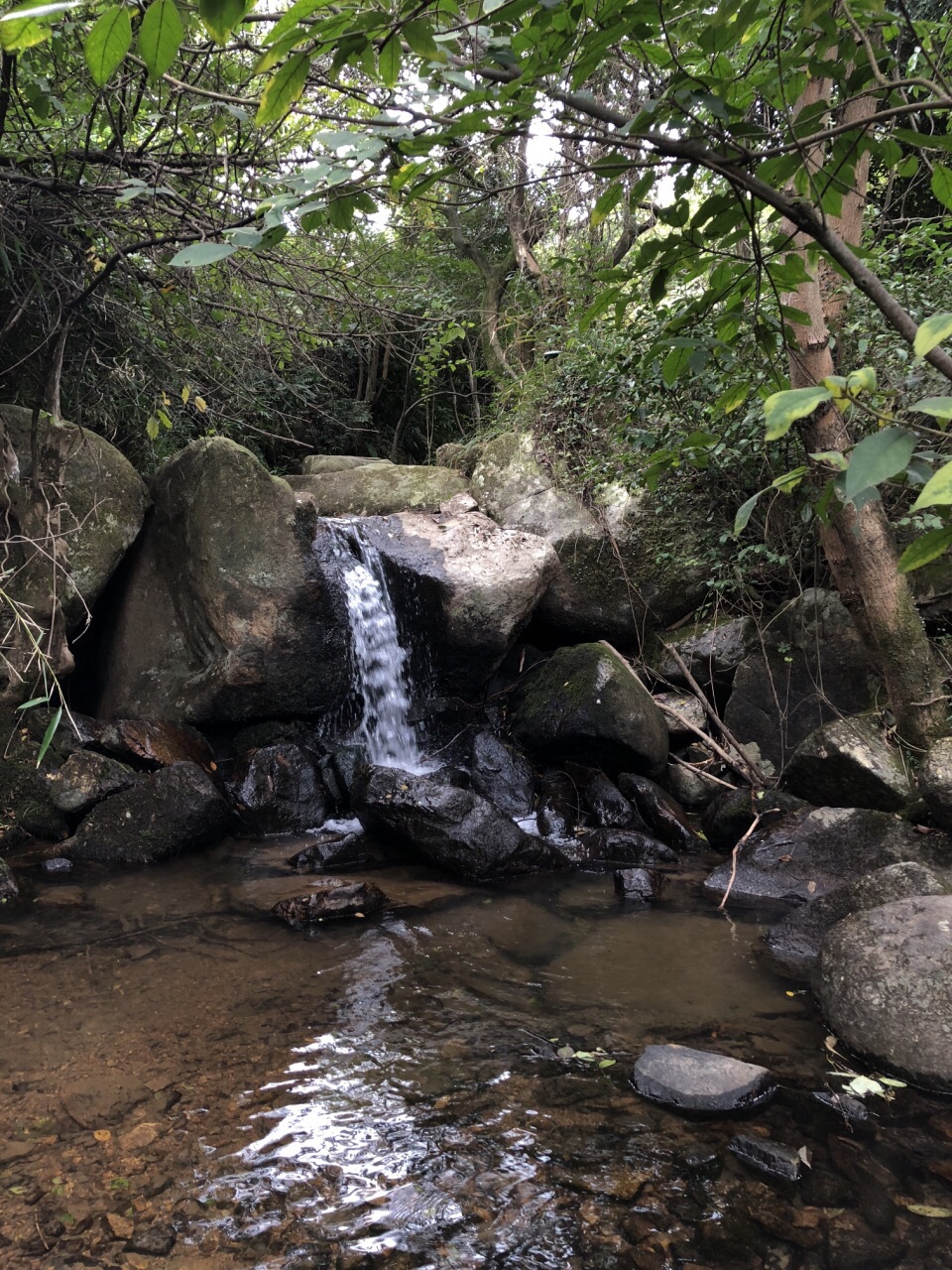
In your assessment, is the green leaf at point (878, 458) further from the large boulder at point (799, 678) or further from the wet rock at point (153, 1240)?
the large boulder at point (799, 678)

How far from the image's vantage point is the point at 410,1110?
292cm

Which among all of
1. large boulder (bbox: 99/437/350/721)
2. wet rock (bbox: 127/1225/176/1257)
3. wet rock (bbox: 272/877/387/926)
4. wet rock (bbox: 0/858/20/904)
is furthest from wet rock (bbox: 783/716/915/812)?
wet rock (bbox: 0/858/20/904)

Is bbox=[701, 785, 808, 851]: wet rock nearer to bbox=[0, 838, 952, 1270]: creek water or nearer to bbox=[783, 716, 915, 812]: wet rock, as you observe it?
bbox=[783, 716, 915, 812]: wet rock

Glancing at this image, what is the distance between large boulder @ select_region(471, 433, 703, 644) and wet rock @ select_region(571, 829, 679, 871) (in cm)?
266

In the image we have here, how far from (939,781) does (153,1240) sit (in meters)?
4.55

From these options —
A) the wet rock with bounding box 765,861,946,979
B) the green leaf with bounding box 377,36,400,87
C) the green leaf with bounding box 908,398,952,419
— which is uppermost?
the green leaf with bounding box 377,36,400,87

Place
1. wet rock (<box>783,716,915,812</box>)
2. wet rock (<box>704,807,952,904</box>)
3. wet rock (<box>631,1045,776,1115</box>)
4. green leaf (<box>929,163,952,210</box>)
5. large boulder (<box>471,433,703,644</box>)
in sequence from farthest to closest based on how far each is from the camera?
large boulder (<box>471,433,703,644</box>), wet rock (<box>783,716,915,812</box>), wet rock (<box>704,807,952,904</box>), wet rock (<box>631,1045,776,1115</box>), green leaf (<box>929,163,952,210</box>)

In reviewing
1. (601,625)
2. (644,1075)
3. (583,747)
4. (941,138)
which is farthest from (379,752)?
(941,138)

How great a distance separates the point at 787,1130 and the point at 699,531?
5.57m

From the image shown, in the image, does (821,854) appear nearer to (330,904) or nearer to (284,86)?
(330,904)

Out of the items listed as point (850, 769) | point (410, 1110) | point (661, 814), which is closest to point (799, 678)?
A: point (850, 769)

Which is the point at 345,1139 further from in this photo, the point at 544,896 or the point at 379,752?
the point at 379,752

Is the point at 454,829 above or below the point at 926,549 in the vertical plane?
below

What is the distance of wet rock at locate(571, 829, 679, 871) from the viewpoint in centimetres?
586
